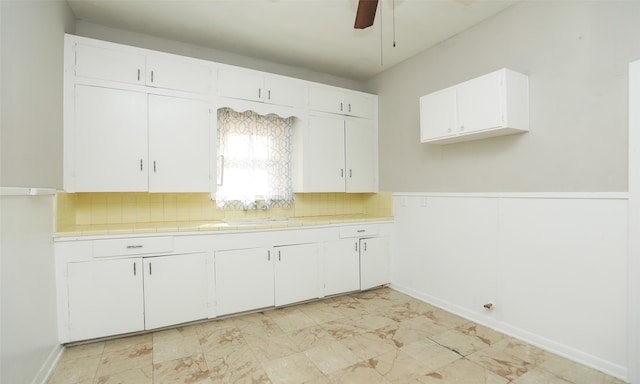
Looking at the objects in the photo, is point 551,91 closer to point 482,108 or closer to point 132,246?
point 482,108

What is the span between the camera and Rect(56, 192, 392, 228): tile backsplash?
9.07ft

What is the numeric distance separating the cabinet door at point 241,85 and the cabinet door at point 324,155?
668 mm

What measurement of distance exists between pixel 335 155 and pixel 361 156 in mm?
392

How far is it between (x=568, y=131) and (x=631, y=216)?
26.4 inches

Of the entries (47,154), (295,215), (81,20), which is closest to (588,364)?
(295,215)

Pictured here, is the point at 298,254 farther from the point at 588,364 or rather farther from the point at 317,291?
the point at 588,364

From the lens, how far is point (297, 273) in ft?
10.2

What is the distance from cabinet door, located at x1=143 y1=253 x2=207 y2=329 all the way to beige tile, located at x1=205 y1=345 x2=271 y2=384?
527mm

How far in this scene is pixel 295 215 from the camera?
12.5 feet

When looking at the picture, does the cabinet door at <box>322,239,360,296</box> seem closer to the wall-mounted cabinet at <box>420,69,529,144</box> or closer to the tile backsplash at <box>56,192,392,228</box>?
the tile backsplash at <box>56,192,392,228</box>

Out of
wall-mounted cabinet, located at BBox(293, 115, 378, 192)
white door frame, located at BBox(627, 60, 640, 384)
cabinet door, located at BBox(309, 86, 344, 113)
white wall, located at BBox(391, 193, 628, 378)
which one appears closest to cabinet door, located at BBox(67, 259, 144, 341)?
wall-mounted cabinet, located at BBox(293, 115, 378, 192)

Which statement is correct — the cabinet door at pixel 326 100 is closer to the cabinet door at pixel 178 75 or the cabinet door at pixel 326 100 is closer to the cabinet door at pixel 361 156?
the cabinet door at pixel 361 156

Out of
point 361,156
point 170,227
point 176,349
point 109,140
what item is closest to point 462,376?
point 176,349

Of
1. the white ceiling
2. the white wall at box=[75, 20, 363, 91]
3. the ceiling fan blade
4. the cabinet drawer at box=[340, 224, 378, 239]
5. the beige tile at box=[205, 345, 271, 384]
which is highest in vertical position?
the white ceiling
